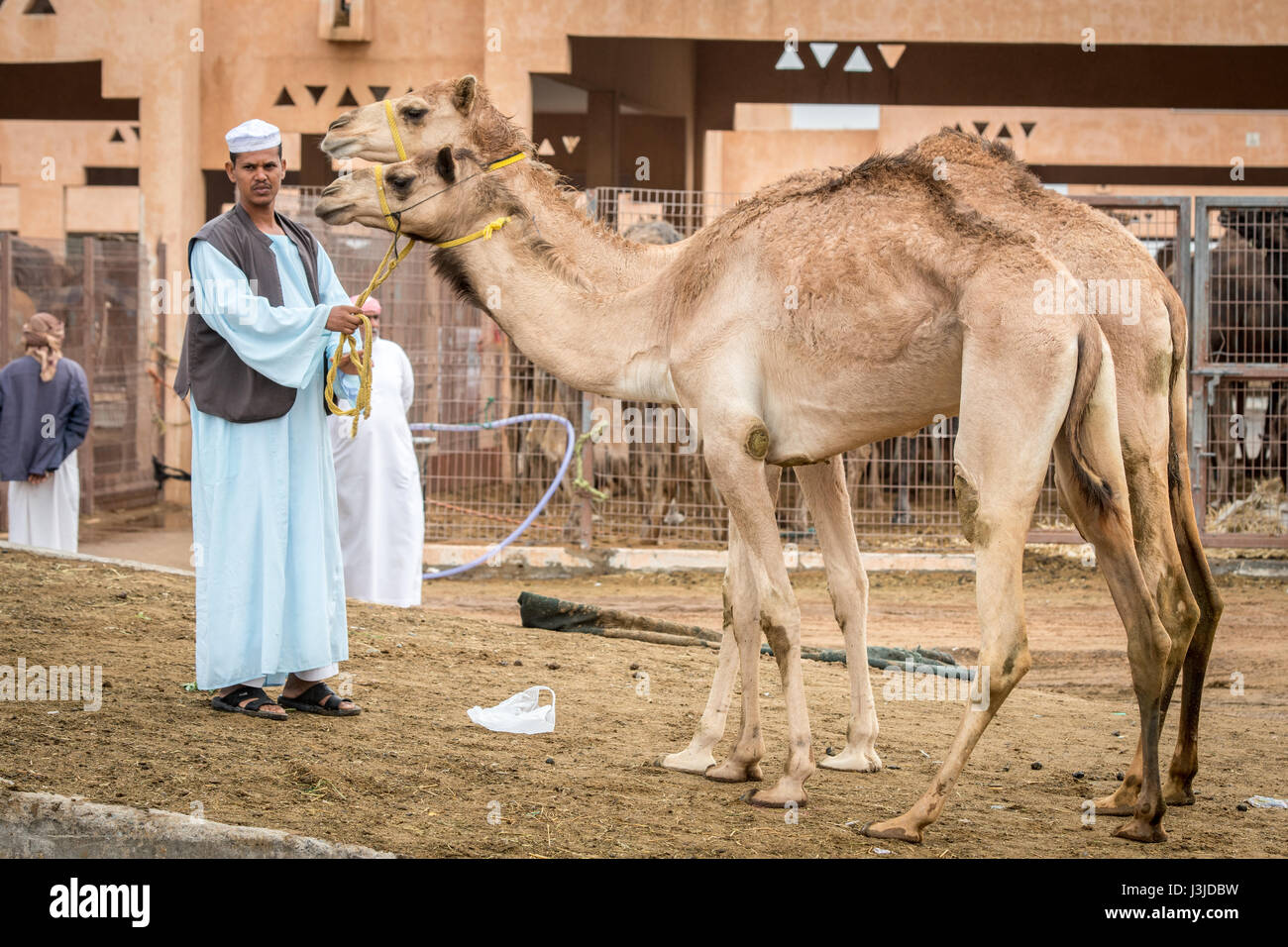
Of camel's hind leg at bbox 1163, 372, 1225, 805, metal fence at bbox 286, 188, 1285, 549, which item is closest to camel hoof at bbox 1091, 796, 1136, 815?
camel's hind leg at bbox 1163, 372, 1225, 805

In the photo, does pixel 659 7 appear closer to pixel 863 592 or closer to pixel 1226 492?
pixel 1226 492

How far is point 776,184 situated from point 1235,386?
33.5 feet

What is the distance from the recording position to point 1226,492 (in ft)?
48.1

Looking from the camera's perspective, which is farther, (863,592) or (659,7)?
(659,7)

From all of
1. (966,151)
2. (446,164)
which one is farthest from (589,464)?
(966,151)

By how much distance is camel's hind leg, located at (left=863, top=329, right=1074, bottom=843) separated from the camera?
519 centimetres

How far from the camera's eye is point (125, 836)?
4.91 metres

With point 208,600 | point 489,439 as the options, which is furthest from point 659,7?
point 208,600

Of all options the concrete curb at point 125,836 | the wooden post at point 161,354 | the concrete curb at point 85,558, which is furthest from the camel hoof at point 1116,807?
the wooden post at point 161,354

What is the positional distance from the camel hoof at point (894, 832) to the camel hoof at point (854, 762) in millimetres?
1130

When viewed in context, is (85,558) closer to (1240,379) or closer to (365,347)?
(365,347)

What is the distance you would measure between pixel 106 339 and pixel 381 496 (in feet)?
30.9

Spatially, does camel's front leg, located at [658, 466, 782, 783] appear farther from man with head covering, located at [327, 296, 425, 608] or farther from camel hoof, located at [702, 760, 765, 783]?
man with head covering, located at [327, 296, 425, 608]

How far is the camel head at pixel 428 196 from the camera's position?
609 cm
